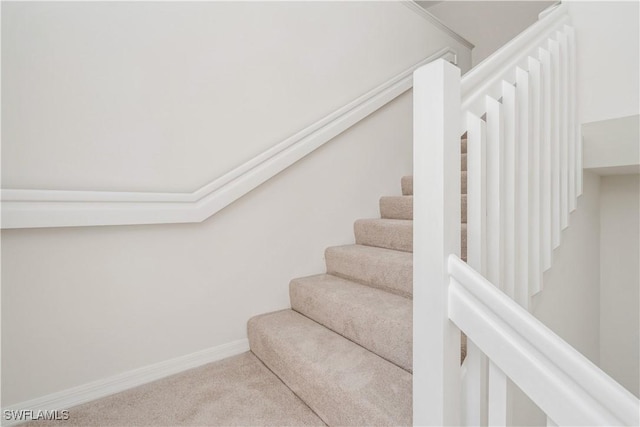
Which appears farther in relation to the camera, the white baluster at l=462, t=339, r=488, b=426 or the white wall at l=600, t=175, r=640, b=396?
the white wall at l=600, t=175, r=640, b=396

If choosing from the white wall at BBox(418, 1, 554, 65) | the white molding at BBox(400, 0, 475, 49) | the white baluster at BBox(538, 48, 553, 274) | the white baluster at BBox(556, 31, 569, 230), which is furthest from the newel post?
the white wall at BBox(418, 1, 554, 65)

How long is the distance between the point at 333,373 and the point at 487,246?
2.13 ft

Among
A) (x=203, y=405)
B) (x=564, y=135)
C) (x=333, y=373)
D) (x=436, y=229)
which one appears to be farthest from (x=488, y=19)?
(x=203, y=405)

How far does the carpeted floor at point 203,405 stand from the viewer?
3.59ft

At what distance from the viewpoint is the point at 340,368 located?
1127 mm

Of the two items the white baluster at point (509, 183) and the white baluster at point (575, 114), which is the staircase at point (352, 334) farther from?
the white baluster at point (575, 114)

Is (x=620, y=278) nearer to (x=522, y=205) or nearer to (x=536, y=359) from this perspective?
(x=522, y=205)

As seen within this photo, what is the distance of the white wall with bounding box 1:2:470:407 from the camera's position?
112 centimetres

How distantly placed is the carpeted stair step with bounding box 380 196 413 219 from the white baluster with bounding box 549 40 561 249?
0.82 metres

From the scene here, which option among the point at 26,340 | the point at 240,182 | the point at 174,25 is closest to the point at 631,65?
the point at 240,182

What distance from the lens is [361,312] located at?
50.7 inches

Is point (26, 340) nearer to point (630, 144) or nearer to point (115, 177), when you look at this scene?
point (115, 177)

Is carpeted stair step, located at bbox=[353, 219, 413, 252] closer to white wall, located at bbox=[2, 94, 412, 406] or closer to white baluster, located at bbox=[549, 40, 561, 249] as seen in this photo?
white wall, located at bbox=[2, 94, 412, 406]

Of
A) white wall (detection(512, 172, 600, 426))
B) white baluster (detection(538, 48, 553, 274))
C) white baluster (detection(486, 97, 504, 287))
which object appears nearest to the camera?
white baluster (detection(486, 97, 504, 287))
